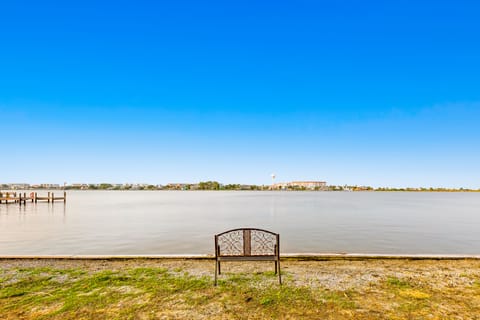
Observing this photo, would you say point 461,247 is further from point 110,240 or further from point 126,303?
point 110,240

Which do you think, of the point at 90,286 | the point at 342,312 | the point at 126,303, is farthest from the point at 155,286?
the point at 342,312

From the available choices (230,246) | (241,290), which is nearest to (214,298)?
(241,290)

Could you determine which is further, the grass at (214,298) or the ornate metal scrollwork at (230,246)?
the ornate metal scrollwork at (230,246)

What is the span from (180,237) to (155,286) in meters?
13.5

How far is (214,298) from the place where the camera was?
619cm

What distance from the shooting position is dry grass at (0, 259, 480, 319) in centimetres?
546

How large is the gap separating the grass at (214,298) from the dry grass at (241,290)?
19mm

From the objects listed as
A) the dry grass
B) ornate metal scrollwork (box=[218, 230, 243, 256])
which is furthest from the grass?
ornate metal scrollwork (box=[218, 230, 243, 256])

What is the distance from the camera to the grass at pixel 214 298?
5410 mm

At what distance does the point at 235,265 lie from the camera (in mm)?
8797

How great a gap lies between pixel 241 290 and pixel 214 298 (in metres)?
0.73

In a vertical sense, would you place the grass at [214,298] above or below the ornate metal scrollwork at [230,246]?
above

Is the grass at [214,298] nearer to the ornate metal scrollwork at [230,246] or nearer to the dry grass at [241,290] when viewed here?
the dry grass at [241,290]

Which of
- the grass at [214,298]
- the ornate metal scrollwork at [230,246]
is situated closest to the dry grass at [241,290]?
the grass at [214,298]
